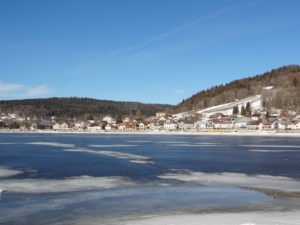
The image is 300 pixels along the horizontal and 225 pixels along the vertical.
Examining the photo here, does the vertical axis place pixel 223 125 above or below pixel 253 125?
above

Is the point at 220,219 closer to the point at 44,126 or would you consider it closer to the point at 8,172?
the point at 8,172

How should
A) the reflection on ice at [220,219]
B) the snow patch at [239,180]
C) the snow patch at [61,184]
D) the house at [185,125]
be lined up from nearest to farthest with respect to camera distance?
1. the reflection on ice at [220,219]
2. the snow patch at [61,184]
3. the snow patch at [239,180]
4. the house at [185,125]

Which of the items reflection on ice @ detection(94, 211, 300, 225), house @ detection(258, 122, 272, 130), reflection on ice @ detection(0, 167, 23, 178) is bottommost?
reflection on ice @ detection(94, 211, 300, 225)

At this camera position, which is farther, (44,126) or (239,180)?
(44,126)

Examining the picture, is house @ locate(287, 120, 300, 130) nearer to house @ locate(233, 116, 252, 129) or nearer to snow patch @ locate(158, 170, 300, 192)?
house @ locate(233, 116, 252, 129)

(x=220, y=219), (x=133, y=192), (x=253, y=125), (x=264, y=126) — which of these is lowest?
(x=220, y=219)

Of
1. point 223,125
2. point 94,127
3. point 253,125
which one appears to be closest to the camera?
point 253,125

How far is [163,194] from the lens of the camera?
43.8ft

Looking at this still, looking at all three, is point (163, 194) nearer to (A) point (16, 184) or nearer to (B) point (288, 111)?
(A) point (16, 184)

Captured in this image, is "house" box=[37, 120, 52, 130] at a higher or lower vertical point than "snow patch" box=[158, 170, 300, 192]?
higher

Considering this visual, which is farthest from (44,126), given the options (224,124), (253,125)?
(253,125)

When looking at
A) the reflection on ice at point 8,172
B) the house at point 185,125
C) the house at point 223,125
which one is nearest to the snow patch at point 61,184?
the reflection on ice at point 8,172

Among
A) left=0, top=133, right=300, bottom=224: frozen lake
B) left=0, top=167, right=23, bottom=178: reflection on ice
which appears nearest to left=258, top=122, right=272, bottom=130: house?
left=0, top=133, right=300, bottom=224: frozen lake

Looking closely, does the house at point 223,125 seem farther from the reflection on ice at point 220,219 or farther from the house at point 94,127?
the reflection on ice at point 220,219
